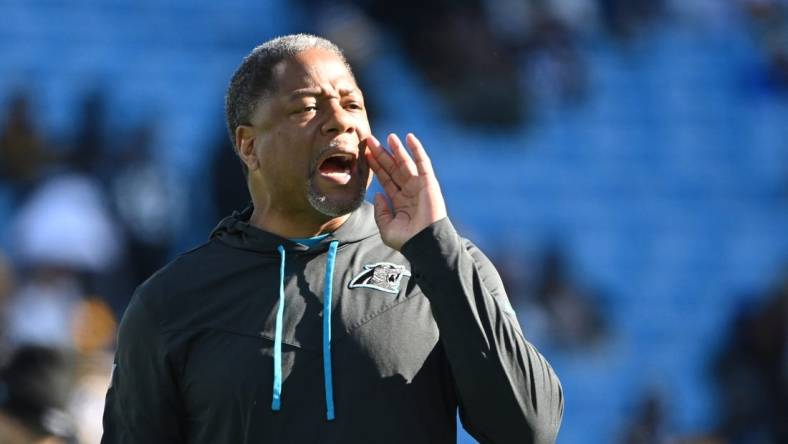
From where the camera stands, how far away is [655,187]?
808 cm

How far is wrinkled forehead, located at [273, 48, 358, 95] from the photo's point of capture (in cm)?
223

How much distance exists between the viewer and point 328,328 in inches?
83.1

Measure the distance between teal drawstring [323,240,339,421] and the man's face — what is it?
75 millimetres

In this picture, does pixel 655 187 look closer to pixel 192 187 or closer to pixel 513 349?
pixel 192 187

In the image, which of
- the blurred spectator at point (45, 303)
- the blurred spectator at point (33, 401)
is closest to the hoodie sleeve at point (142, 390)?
the blurred spectator at point (33, 401)

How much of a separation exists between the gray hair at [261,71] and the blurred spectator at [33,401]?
1042 millimetres

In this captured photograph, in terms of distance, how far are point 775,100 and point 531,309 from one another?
7.97ft

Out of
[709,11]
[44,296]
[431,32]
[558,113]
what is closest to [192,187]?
[44,296]

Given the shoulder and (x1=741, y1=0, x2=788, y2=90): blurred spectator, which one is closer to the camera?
the shoulder

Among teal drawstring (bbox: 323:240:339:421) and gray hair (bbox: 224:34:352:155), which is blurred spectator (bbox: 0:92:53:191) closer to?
gray hair (bbox: 224:34:352:155)

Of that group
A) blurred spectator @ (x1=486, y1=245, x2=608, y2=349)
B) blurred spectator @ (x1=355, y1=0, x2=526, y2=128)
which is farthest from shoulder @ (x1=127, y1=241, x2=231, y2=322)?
blurred spectator @ (x1=355, y1=0, x2=526, y2=128)

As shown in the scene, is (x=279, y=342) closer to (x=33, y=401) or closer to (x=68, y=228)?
(x=33, y=401)

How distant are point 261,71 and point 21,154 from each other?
4722mm

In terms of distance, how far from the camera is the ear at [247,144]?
7.63ft
